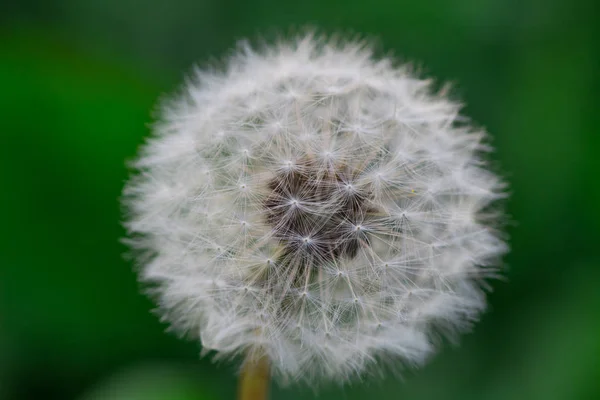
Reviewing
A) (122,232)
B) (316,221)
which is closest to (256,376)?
(316,221)

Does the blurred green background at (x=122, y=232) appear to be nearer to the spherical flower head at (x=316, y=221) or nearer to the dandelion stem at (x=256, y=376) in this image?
the dandelion stem at (x=256, y=376)

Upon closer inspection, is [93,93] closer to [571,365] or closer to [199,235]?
[199,235]

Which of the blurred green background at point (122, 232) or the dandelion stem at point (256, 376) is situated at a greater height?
the blurred green background at point (122, 232)

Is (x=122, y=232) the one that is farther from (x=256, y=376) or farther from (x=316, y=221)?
(x=316, y=221)

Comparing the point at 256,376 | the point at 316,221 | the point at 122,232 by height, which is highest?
Result: the point at 122,232

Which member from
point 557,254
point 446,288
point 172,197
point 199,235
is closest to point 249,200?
point 199,235

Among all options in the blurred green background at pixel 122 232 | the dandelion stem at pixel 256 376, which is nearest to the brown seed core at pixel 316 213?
the dandelion stem at pixel 256 376
